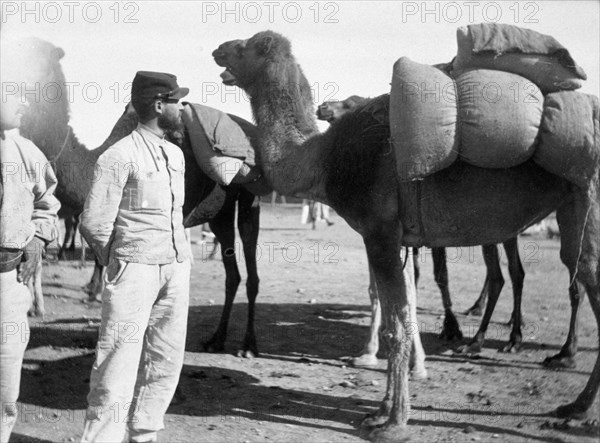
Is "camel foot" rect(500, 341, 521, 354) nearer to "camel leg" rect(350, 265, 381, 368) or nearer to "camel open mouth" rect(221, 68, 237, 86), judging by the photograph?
"camel leg" rect(350, 265, 381, 368)

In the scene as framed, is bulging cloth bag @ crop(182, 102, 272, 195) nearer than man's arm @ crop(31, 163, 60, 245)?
No

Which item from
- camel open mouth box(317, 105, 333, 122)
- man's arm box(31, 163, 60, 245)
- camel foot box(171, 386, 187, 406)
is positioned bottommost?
camel foot box(171, 386, 187, 406)

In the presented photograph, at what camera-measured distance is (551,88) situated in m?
5.40

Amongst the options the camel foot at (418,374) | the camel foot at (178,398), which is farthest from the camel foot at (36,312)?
the camel foot at (418,374)

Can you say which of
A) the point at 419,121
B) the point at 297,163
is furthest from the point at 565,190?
the point at 297,163

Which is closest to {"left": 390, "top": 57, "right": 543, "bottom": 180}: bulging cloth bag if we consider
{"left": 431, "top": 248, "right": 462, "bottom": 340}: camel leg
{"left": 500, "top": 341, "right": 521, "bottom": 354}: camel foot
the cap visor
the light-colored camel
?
the light-colored camel

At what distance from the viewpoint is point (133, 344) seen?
4305mm

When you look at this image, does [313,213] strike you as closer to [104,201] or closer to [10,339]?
[104,201]

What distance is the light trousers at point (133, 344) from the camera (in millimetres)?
4273

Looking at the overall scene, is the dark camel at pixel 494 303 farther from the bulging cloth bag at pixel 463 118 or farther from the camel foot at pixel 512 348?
the bulging cloth bag at pixel 463 118

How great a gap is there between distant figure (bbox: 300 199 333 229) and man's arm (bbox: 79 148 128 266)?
636 inches

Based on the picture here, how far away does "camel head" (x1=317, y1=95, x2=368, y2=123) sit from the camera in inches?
325

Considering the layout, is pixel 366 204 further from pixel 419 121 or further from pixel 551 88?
pixel 551 88

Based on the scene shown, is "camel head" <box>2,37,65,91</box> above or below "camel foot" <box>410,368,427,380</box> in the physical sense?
above
